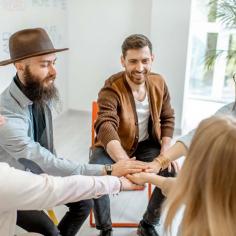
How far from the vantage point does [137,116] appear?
2.28m

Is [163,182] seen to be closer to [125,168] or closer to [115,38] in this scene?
[125,168]

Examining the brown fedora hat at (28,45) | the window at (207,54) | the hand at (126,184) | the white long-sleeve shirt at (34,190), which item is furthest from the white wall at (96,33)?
the white long-sleeve shirt at (34,190)

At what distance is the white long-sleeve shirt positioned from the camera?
114cm

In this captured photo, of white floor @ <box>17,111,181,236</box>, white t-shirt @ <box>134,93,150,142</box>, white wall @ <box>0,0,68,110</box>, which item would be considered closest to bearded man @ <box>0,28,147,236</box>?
white t-shirt @ <box>134,93,150,142</box>

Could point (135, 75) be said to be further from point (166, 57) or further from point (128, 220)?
point (166, 57)

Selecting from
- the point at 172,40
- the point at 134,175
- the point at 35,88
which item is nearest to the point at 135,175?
the point at 134,175

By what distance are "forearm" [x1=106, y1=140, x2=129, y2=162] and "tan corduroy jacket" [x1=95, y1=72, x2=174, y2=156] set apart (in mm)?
29

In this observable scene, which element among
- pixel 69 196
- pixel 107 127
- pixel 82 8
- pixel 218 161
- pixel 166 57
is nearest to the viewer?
pixel 218 161

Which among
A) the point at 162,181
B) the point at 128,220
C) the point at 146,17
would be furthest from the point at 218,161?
the point at 146,17

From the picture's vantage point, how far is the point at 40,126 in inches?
76.0

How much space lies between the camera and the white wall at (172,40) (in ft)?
11.7

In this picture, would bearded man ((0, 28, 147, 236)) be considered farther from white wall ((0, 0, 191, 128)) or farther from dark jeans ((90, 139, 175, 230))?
white wall ((0, 0, 191, 128))

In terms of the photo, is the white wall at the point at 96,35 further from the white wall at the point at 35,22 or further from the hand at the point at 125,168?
the hand at the point at 125,168

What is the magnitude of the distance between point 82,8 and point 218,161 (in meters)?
3.55
